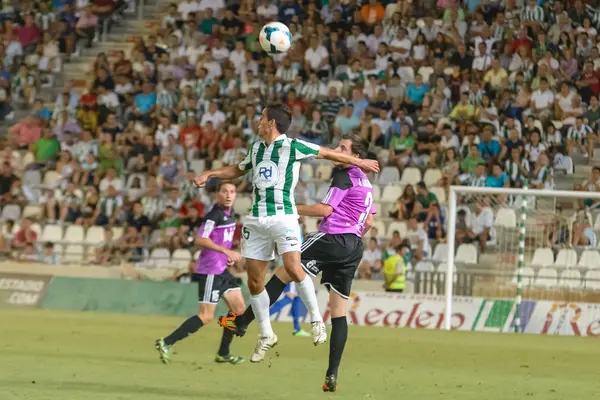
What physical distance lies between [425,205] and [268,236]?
13301 mm

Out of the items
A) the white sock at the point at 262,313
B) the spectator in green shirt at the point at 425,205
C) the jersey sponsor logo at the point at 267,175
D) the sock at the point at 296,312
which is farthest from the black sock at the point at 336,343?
the spectator in green shirt at the point at 425,205

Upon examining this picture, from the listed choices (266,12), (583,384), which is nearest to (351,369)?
(583,384)

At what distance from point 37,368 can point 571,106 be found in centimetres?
1508

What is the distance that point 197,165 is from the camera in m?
26.4

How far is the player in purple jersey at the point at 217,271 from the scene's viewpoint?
13281 millimetres

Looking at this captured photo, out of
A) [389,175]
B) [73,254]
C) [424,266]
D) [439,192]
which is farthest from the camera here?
[73,254]

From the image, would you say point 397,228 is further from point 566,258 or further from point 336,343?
point 336,343

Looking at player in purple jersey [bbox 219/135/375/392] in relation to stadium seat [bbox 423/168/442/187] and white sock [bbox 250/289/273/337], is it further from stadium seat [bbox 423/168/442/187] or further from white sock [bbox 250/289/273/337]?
stadium seat [bbox 423/168/442/187]

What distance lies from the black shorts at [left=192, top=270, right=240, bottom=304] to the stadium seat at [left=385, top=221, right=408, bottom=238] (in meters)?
9.60

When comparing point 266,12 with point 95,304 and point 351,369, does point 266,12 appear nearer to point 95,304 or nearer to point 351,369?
point 95,304

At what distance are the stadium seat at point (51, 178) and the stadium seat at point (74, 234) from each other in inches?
64.4

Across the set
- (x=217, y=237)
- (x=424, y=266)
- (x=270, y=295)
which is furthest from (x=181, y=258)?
(x=270, y=295)

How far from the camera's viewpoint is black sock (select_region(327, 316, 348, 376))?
993 centimetres

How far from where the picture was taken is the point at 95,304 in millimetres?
24094
